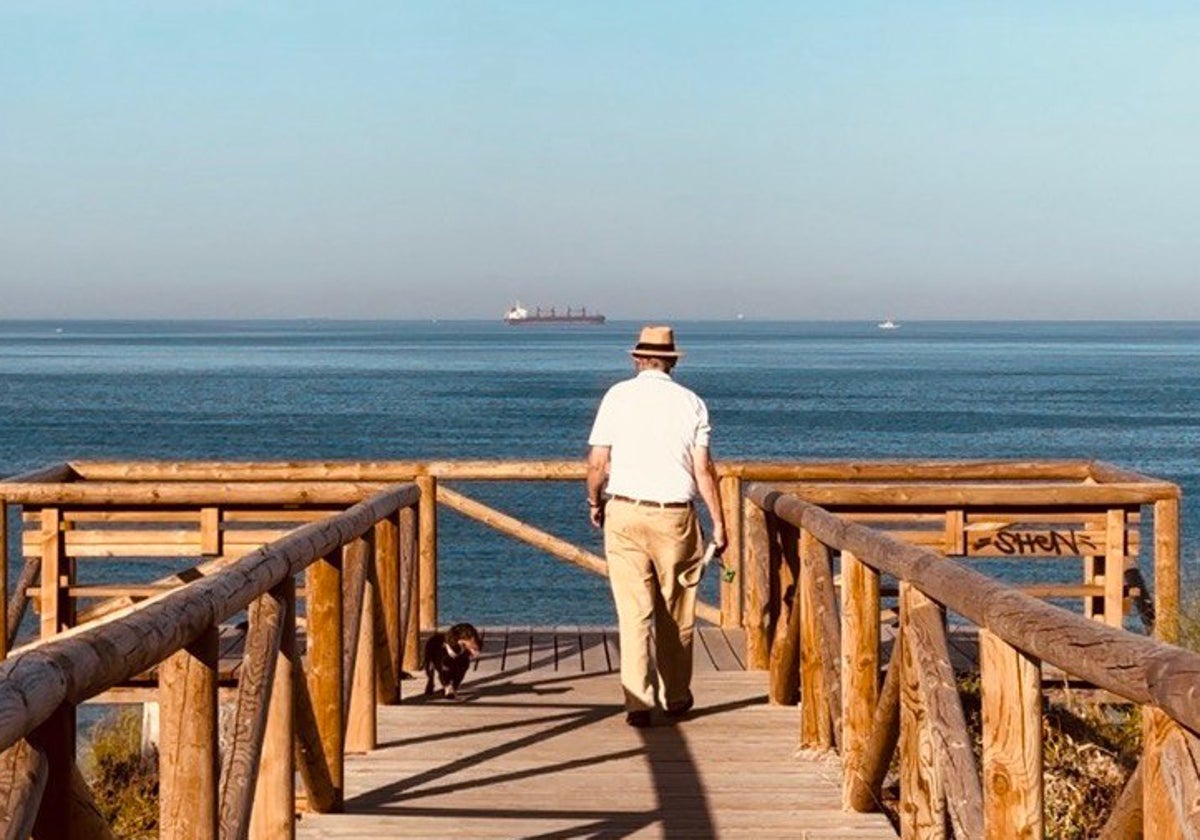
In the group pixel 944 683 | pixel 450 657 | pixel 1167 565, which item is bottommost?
pixel 450 657

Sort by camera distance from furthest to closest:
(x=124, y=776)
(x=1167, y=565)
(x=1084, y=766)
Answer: (x=124, y=776)
(x=1167, y=565)
(x=1084, y=766)

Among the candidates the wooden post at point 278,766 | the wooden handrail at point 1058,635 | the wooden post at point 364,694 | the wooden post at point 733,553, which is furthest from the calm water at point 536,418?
the wooden handrail at point 1058,635

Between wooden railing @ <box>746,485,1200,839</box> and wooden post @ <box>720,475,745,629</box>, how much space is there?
5.37 ft

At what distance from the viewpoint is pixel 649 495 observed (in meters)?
8.38

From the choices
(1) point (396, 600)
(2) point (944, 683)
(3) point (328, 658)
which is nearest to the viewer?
(2) point (944, 683)

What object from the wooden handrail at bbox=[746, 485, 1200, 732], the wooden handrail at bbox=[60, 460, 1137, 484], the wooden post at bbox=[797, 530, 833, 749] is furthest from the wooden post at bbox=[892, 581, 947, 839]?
the wooden handrail at bbox=[60, 460, 1137, 484]

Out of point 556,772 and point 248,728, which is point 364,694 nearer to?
point 556,772

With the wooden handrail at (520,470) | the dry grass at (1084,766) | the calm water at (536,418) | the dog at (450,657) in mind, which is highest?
the wooden handrail at (520,470)

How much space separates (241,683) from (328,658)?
1.86 m

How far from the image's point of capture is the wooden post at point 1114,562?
957 cm

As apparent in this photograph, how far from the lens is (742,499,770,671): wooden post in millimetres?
9633

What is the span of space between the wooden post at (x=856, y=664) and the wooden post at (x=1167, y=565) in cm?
325

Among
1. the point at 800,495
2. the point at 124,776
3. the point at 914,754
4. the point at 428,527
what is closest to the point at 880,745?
the point at 914,754

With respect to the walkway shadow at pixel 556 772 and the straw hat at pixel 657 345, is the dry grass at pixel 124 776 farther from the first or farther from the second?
the straw hat at pixel 657 345
